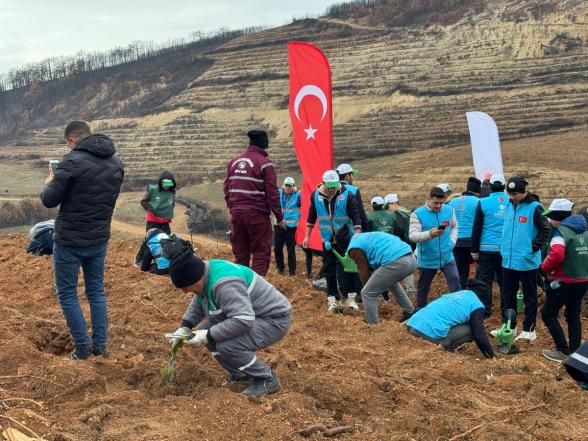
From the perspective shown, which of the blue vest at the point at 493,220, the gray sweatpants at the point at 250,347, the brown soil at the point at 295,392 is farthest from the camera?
the blue vest at the point at 493,220

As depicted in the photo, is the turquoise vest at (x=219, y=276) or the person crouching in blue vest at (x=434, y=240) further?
the person crouching in blue vest at (x=434, y=240)

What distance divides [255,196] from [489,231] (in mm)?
2670

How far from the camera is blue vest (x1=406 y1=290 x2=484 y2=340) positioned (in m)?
5.81

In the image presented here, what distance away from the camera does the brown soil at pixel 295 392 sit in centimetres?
370

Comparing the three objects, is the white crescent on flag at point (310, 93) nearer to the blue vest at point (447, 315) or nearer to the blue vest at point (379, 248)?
the blue vest at point (379, 248)

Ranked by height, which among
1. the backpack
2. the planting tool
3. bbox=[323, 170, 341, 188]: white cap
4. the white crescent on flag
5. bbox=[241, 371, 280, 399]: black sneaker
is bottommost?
the planting tool

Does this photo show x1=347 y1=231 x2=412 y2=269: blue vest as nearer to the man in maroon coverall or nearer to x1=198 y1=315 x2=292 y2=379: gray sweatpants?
the man in maroon coverall

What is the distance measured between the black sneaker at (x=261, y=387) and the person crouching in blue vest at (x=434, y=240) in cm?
320

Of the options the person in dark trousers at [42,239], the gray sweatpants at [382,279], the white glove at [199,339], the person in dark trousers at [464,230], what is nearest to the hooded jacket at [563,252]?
the gray sweatpants at [382,279]

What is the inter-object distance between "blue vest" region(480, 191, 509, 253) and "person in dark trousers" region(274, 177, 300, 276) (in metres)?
3.24

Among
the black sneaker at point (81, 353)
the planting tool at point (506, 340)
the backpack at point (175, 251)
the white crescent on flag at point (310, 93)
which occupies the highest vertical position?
the white crescent on flag at point (310, 93)

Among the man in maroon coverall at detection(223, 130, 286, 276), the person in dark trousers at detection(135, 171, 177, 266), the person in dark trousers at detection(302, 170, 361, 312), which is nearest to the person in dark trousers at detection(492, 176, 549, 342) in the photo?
the person in dark trousers at detection(302, 170, 361, 312)

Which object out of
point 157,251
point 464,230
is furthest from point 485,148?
point 157,251

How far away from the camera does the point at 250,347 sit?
4.20 m
